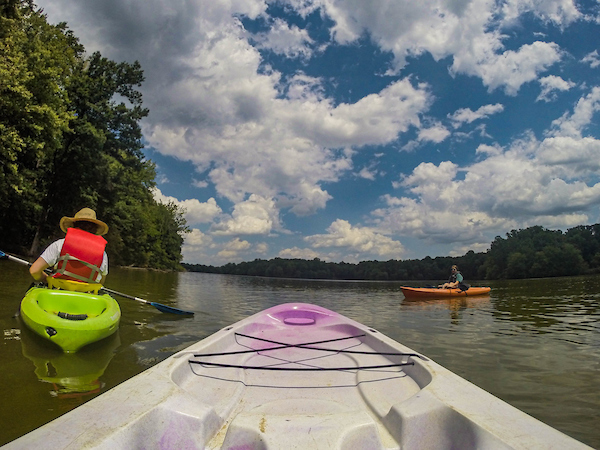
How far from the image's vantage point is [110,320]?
5102 mm

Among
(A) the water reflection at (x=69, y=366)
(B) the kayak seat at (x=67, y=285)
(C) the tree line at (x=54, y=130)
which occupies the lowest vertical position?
(A) the water reflection at (x=69, y=366)

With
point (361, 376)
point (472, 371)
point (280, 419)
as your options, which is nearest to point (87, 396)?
point (280, 419)

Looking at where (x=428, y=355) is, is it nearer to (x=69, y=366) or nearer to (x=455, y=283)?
(x=69, y=366)

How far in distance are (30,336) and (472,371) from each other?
6.32 m

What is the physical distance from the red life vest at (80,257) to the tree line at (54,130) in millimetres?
12275

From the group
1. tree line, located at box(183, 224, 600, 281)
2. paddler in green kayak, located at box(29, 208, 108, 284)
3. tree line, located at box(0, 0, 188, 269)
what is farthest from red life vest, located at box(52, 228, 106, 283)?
tree line, located at box(183, 224, 600, 281)

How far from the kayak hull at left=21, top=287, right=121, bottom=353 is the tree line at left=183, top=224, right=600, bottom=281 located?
2861 inches

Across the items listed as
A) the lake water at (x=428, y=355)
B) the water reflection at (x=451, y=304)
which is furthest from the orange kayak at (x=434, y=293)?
the lake water at (x=428, y=355)

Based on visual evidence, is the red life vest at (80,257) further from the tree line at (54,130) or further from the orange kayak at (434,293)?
the orange kayak at (434,293)

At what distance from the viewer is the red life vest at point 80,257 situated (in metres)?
5.10

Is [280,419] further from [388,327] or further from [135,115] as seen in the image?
[135,115]

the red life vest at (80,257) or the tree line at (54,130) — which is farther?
the tree line at (54,130)

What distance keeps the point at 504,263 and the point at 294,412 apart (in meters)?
77.9

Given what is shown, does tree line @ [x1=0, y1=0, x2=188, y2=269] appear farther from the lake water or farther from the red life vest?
the red life vest
